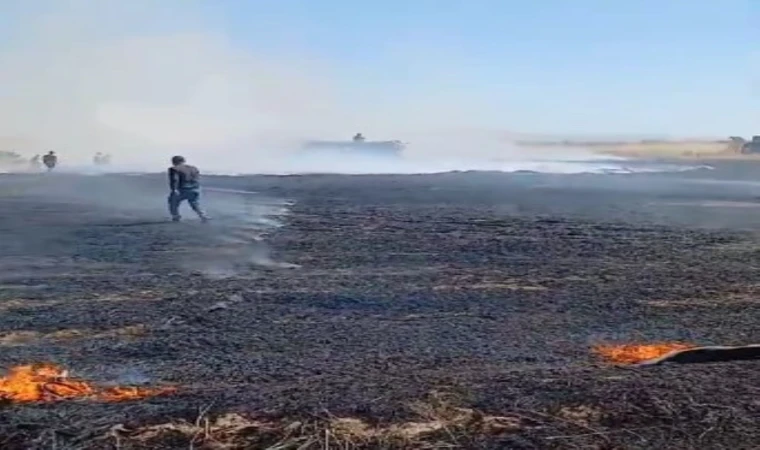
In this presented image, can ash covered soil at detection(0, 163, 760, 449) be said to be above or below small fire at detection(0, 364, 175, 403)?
above

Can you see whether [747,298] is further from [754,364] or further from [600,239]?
[600,239]

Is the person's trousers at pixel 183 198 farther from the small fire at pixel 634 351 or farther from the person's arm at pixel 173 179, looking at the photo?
the small fire at pixel 634 351

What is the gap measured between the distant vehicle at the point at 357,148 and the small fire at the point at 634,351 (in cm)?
6414

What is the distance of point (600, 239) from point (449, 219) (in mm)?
5331

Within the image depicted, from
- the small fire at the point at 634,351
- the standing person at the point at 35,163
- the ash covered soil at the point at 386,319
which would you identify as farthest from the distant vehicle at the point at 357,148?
the small fire at the point at 634,351

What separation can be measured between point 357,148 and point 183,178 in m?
55.4

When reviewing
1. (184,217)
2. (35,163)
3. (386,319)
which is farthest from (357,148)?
(386,319)

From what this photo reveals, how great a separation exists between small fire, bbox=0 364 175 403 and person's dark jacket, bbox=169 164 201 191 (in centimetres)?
1336

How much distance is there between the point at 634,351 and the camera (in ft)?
30.3

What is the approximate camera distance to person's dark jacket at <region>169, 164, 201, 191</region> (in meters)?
21.1

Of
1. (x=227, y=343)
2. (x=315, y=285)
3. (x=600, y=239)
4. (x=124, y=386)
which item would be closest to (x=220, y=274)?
(x=315, y=285)

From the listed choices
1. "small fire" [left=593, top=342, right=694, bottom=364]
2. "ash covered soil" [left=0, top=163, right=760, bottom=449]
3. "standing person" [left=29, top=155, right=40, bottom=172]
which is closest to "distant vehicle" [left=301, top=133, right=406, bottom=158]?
"standing person" [left=29, top=155, right=40, bottom=172]

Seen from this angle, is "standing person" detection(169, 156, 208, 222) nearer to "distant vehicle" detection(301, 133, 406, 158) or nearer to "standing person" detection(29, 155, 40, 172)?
"standing person" detection(29, 155, 40, 172)

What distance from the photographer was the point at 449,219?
923 inches
